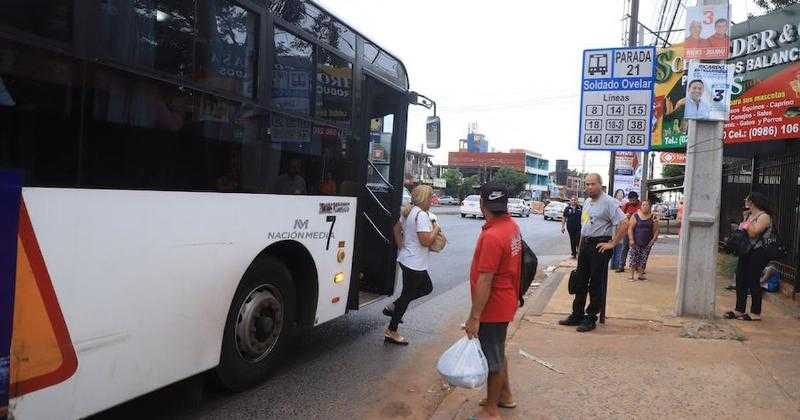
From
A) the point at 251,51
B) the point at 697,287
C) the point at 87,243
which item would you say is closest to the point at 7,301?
the point at 87,243

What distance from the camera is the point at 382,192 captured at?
6.68 metres

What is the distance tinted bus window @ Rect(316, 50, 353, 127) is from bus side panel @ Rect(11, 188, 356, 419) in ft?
3.47

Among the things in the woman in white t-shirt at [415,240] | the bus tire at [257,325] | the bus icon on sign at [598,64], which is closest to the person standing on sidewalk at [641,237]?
the bus icon on sign at [598,64]

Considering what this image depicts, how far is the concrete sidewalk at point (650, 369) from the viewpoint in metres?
4.40

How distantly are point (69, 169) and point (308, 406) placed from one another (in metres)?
2.45

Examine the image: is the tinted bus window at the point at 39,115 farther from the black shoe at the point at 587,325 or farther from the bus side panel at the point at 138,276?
the black shoe at the point at 587,325

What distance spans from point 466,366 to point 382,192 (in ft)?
10.6

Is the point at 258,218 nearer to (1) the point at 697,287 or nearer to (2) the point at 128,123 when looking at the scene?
(2) the point at 128,123

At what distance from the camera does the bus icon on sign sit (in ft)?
26.5

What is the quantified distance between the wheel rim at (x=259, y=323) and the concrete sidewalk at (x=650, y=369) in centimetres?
147

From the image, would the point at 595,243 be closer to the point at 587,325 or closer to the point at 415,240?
the point at 587,325

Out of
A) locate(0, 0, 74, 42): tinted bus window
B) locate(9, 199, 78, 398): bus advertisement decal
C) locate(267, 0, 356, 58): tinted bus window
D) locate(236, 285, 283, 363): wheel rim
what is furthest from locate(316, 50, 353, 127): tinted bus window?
locate(9, 199, 78, 398): bus advertisement decal

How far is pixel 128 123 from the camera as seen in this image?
329 centimetres

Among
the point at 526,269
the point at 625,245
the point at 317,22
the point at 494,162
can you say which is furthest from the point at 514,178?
the point at 526,269
